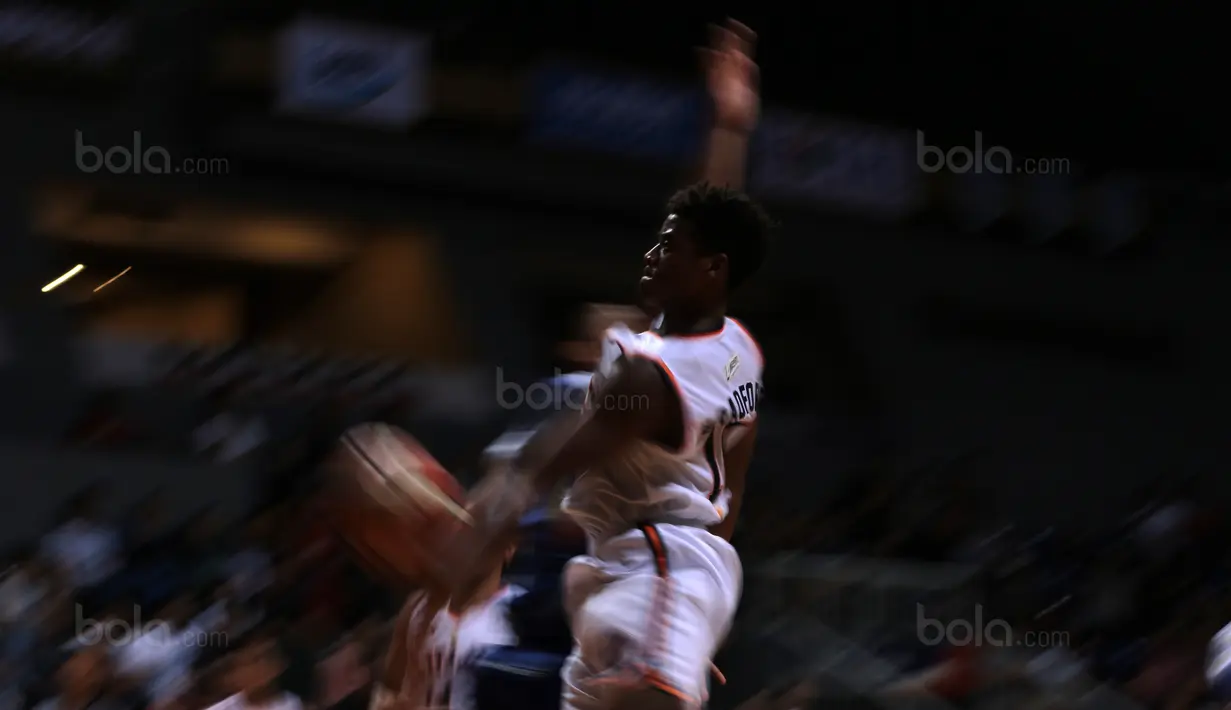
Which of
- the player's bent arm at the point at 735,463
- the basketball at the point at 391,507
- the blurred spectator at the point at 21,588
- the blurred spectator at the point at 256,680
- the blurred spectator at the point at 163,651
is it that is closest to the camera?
the basketball at the point at 391,507

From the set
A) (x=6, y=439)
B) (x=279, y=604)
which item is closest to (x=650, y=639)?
(x=279, y=604)

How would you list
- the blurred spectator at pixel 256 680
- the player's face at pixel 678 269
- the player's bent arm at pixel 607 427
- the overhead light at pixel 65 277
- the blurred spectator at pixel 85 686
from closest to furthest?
the player's bent arm at pixel 607 427, the player's face at pixel 678 269, the blurred spectator at pixel 256 680, the blurred spectator at pixel 85 686, the overhead light at pixel 65 277

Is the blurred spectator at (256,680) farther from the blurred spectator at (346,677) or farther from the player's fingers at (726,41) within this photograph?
the player's fingers at (726,41)

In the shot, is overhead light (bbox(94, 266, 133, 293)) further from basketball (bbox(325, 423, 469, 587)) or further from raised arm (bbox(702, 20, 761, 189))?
basketball (bbox(325, 423, 469, 587))

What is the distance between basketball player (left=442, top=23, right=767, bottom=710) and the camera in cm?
289

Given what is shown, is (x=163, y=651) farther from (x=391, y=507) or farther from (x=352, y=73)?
(x=352, y=73)

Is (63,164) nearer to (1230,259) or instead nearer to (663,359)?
(663,359)

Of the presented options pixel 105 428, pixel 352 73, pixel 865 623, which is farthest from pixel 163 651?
pixel 352 73

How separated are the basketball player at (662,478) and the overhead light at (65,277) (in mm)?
7903

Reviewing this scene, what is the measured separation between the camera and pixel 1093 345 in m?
14.0

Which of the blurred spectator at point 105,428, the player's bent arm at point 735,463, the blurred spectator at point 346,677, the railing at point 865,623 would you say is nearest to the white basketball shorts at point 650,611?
the player's bent arm at point 735,463

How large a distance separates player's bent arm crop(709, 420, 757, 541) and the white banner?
8277mm

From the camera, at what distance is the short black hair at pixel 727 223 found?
3.28 meters

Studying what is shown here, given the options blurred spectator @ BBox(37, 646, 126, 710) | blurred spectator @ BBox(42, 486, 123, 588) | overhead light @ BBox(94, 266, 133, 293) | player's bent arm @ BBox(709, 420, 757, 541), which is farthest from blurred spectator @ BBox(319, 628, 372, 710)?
overhead light @ BBox(94, 266, 133, 293)
